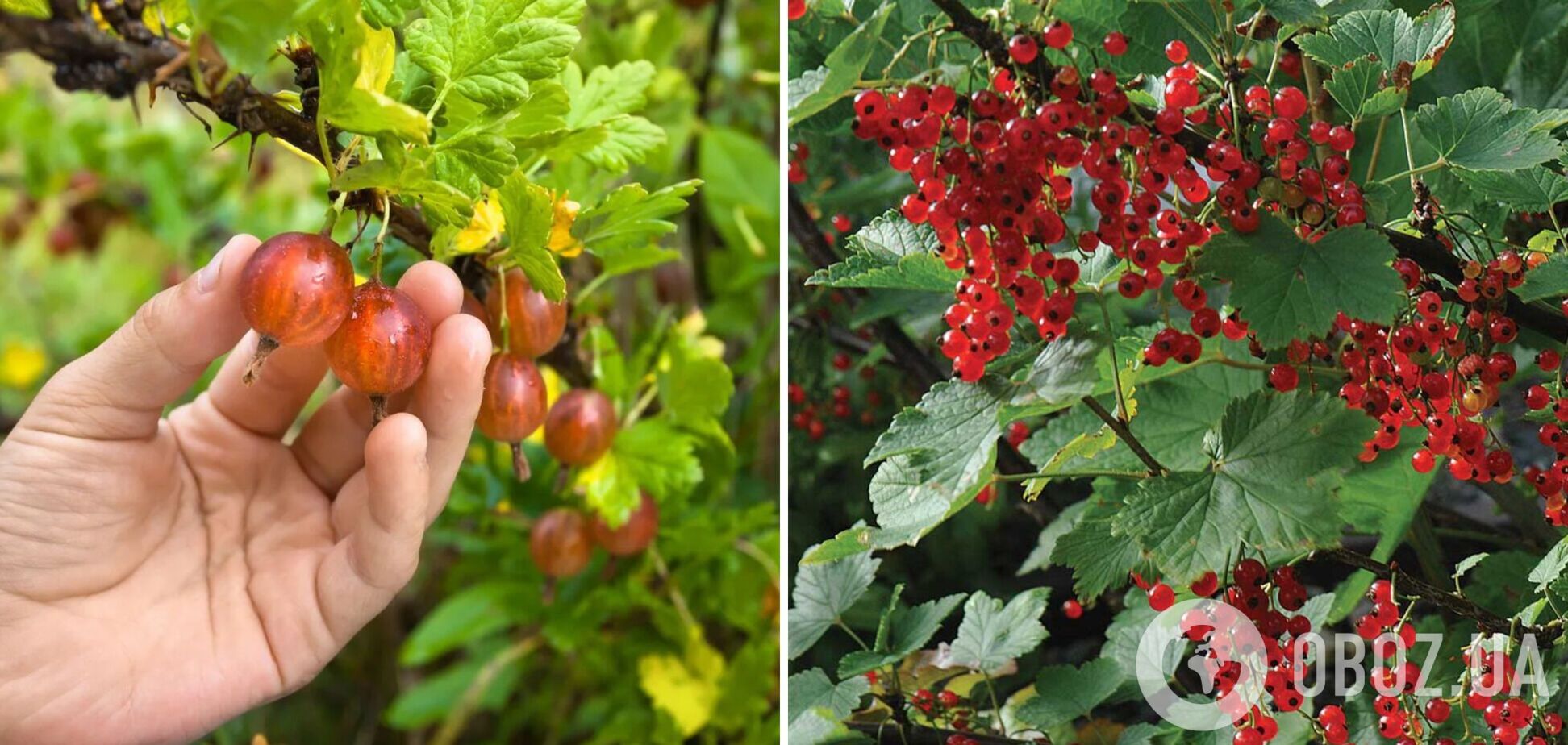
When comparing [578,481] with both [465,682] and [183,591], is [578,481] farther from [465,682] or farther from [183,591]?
[465,682]

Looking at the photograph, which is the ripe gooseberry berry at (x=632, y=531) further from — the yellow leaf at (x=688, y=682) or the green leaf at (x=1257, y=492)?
the green leaf at (x=1257, y=492)

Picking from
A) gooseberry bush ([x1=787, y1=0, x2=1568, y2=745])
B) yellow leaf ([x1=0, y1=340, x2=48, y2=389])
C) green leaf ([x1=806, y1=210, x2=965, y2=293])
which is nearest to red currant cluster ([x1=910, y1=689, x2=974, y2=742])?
gooseberry bush ([x1=787, y1=0, x2=1568, y2=745])

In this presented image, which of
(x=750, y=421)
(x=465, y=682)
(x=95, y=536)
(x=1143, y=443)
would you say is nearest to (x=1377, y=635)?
(x=1143, y=443)

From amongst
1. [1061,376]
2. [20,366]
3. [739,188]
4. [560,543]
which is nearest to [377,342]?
[1061,376]

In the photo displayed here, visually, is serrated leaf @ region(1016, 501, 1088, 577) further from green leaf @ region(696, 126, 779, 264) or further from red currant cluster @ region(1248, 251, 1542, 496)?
green leaf @ region(696, 126, 779, 264)

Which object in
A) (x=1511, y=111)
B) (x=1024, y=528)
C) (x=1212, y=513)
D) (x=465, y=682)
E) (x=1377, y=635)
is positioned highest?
(x=1511, y=111)

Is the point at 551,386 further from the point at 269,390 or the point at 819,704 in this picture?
the point at 819,704
